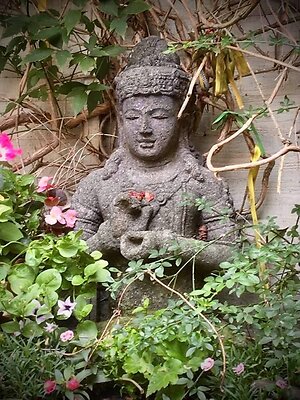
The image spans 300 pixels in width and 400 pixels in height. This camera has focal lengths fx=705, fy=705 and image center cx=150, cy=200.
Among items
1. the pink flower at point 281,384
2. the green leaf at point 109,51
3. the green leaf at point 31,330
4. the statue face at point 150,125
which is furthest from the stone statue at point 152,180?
the pink flower at point 281,384

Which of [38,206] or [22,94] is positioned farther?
[22,94]

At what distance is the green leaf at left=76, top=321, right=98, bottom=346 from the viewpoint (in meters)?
1.57

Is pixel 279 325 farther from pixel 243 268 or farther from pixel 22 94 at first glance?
pixel 22 94

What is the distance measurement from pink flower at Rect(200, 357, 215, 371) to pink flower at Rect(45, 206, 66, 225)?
2.03 ft

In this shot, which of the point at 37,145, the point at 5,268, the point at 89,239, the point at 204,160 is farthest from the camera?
the point at 37,145

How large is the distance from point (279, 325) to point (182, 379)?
0.73 feet

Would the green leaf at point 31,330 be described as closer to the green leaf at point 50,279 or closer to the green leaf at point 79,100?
the green leaf at point 50,279

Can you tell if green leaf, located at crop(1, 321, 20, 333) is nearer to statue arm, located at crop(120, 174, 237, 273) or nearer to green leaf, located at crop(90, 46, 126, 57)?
statue arm, located at crop(120, 174, 237, 273)

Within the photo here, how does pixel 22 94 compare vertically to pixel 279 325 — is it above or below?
above

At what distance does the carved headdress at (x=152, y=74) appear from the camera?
1.92 metres

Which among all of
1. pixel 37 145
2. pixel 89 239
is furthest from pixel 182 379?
pixel 37 145

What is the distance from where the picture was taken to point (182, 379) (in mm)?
1422

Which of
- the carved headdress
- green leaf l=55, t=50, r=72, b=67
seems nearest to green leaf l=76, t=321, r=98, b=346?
the carved headdress

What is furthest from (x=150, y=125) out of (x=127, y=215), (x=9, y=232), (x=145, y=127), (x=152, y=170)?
(x=9, y=232)
